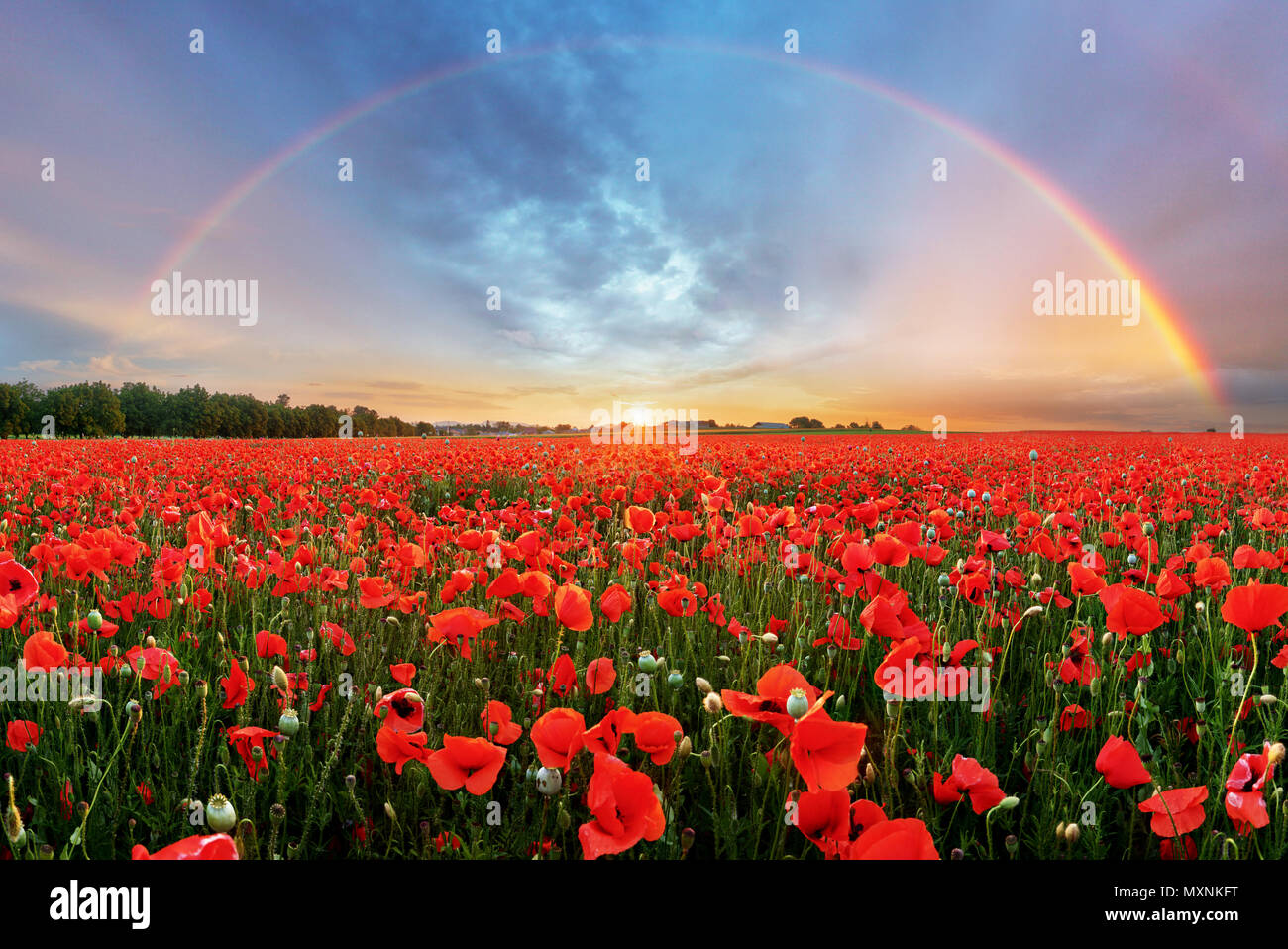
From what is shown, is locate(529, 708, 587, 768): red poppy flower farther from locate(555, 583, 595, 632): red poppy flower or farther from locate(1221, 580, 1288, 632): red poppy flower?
locate(1221, 580, 1288, 632): red poppy flower

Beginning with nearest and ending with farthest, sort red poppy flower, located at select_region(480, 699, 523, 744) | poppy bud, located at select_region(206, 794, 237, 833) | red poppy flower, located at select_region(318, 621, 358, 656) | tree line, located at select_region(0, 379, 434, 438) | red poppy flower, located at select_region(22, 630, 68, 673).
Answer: poppy bud, located at select_region(206, 794, 237, 833)
red poppy flower, located at select_region(480, 699, 523, 744)
red poppy flower, located at select_region(22, 630, 68, 673)
red poppy flower, located at select_region(318, 621, 358, 656)
tree line, located at select_region(0, 379, 434, 438)

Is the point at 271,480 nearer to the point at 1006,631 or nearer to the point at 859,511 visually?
the point at 859,511

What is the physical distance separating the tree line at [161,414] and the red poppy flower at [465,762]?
218 ft

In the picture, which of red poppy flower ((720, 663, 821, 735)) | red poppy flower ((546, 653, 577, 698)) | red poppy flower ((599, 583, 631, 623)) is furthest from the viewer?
red poppy flower ((599, 583, 631, 623))

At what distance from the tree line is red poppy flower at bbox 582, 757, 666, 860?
6692 centimetres

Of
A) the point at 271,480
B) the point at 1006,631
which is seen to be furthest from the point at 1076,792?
the point at 271,480

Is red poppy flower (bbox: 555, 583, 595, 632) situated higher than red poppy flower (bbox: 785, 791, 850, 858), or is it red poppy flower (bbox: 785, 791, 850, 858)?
red poppy flower (bbox: 555, 583, 595, 632)

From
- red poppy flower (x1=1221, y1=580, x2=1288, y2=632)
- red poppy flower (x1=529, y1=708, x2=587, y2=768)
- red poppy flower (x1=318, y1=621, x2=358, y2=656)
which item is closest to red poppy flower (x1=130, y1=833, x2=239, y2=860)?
red poppy flower (x1=529, y1=708, x2=587, y2=768)

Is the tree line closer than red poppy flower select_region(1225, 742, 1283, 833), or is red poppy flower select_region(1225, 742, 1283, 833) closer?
red poppy flower select_region(1225, 742, 1283, 833)

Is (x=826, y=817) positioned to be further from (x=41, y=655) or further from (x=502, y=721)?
(x=41, y=655)

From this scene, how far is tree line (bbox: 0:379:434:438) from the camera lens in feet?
218

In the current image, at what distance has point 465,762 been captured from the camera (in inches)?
55.6

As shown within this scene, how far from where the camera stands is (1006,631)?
300cm
